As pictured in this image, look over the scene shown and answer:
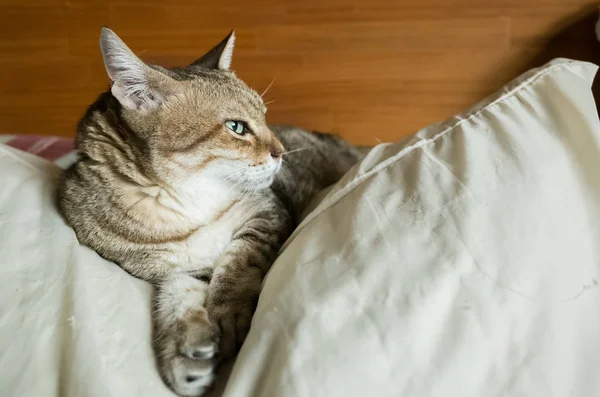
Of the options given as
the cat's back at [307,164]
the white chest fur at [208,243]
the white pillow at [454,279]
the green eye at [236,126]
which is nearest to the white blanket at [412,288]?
the white pillow at [454,279]

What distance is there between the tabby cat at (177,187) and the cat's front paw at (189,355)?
2cm

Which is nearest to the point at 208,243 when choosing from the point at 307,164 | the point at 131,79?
the point at 131,79

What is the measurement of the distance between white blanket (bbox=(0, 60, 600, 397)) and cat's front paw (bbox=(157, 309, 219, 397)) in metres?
0.03

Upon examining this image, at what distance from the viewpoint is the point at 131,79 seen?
887 mm

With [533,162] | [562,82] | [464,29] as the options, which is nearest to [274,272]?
[533,162]

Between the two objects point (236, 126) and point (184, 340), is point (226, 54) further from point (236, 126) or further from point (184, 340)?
point (184, 340)

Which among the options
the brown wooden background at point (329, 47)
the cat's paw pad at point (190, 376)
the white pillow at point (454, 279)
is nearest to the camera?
the white pillow at point (454, 279)

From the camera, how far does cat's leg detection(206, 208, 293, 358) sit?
0.83 meters

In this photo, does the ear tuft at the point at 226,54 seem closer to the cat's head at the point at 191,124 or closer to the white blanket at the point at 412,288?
the cat's head at the point at 191,124

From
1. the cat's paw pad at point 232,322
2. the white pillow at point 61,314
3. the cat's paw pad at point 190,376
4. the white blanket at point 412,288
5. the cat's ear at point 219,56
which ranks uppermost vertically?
the cat's ear at point 219,56

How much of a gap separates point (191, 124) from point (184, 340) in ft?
1.36

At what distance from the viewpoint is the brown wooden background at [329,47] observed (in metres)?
1.70

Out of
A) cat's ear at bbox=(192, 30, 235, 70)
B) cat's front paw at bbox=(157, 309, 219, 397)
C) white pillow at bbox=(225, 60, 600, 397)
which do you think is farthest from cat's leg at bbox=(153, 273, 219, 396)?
cat's ear at bbox=(192, 30, 235, 70)

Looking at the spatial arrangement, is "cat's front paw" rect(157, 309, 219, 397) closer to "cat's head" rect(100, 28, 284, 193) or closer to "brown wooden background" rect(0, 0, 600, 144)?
"cat's head" rect(100, 28, 284, 193)
